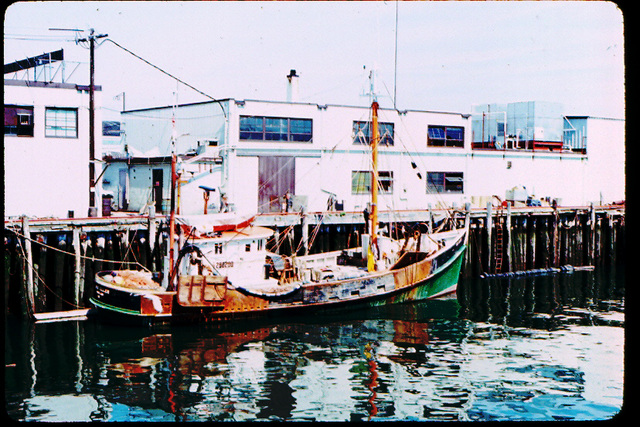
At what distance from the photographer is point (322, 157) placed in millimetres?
42312

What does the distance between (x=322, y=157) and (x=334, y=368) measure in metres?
23.9

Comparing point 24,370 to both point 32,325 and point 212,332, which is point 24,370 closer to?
point 32,325

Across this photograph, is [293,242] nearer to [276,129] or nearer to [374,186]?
[374,186]

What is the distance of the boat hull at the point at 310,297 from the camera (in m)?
25.0

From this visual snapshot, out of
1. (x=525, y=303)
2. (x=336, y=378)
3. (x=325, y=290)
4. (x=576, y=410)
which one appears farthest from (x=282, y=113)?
(x=576, y=410)

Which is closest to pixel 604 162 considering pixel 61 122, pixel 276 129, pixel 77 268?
pixel 276 129

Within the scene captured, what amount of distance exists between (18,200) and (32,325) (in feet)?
31.2

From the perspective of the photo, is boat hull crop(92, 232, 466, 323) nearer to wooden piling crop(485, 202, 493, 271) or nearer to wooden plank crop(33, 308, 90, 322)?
wooden plank crop(33, 308, 90, 322)

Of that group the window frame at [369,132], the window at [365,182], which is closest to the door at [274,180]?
the window at [365,182]

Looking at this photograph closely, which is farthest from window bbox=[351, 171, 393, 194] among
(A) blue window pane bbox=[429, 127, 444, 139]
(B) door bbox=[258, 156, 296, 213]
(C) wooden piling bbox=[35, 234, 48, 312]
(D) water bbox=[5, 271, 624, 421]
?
(C) wooden piling bbox=[35, 234, 48, 312]

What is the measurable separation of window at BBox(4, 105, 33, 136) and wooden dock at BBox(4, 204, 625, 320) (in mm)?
6658

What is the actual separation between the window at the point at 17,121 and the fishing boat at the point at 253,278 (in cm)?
1060

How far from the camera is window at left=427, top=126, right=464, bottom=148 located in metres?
46.8

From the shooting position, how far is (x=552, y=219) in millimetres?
43812
